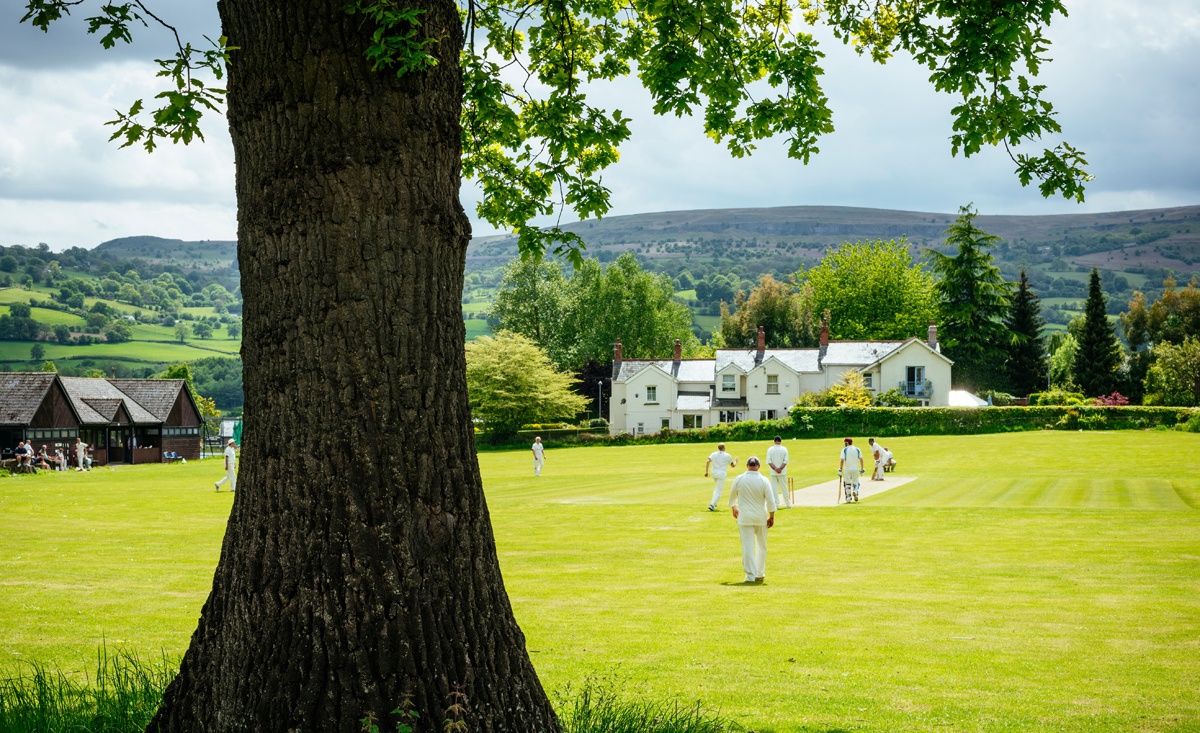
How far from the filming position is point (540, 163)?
9109 mm

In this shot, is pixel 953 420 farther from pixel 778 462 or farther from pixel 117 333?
pixel 117 333

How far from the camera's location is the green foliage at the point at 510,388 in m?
75.8

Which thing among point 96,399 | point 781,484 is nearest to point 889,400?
point 781,484

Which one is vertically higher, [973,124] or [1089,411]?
[973,124]

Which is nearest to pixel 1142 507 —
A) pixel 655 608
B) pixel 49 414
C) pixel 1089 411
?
pixel 655 608

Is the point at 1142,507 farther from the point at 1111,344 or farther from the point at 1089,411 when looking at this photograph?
the point at 1111,344

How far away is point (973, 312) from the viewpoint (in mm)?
91875

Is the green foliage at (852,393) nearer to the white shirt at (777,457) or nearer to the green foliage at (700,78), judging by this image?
the white shirt at (777,457)

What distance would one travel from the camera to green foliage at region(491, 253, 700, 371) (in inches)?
3989

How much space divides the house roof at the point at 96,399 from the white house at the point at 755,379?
3809 centimetres

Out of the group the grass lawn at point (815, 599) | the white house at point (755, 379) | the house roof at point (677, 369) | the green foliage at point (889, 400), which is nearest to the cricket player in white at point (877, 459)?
the grass lawn at point (815, 599)

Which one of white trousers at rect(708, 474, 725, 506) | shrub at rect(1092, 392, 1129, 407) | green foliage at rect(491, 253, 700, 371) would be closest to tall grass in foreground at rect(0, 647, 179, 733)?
white trousers at rect(708, 474, 725, 506)

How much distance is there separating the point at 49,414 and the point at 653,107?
2476 inches

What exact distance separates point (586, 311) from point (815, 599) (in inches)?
3549
